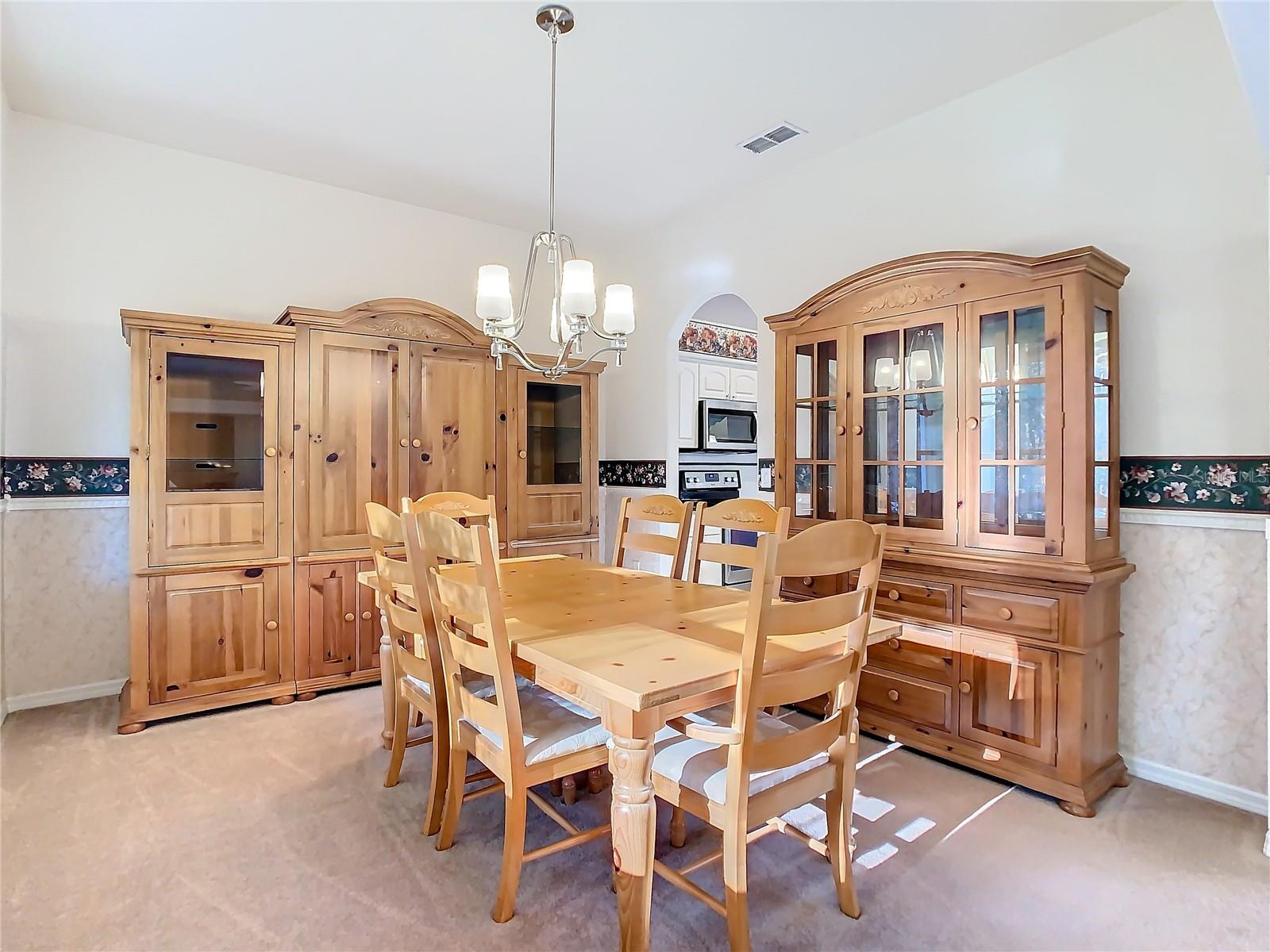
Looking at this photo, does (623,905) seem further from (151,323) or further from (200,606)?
(151,323)

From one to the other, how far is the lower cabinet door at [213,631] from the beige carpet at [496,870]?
0.47m

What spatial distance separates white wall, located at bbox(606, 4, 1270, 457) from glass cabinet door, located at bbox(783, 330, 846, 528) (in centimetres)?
62

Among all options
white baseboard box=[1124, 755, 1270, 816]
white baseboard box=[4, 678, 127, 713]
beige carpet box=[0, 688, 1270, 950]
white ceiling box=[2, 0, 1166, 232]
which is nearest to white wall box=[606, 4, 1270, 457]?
white ceiling box=[2, 0, 1166, 232]

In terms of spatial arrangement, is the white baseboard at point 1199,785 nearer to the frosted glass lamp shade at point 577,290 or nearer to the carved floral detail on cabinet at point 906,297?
the carved floral detail on cabinet at point 906,297

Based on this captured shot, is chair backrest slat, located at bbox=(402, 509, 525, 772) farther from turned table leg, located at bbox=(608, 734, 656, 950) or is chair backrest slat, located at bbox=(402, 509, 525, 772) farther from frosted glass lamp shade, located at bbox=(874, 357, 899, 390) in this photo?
frosted glass lamp shade, located at bbox=(874, 357, 899, 390)

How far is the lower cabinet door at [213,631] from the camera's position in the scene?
298cm

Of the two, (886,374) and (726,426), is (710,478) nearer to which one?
(726,426)

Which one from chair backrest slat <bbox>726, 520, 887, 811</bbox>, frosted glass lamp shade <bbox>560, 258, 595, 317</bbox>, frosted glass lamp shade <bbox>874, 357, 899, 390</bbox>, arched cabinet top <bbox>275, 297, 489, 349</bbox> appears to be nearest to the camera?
chair backrest slat <bbox>726, 520, 887, 811</bbox>

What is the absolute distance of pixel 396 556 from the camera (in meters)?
3.62

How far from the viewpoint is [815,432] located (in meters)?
3.09

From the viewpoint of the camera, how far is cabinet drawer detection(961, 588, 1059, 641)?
2301mm

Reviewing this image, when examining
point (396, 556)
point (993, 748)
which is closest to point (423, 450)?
point (396, 556)

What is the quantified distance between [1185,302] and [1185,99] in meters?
0.71

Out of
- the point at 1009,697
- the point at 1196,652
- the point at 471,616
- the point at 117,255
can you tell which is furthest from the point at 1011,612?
the point at 117,255
